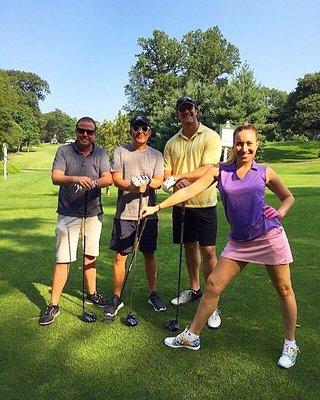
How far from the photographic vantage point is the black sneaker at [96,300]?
4902 millimetres

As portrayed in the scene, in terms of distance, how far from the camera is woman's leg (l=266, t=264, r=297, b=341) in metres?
3.62

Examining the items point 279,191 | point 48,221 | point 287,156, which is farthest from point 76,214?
point 287,156

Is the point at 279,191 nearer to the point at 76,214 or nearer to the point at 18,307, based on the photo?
the point at 76,214

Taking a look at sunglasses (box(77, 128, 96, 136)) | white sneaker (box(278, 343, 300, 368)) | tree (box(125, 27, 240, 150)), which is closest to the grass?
white sneaker (box(278, 343, 300, 368))

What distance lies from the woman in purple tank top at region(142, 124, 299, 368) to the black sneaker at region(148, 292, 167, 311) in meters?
1.01

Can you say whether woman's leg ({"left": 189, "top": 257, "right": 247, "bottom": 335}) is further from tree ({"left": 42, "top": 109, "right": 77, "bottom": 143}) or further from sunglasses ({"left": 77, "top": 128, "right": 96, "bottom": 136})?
tree ({"left": 42, "top": 109, "right": 77, "bottom": 143})

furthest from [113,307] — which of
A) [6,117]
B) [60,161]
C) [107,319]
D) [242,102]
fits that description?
[6,117]

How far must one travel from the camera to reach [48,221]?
10.2m

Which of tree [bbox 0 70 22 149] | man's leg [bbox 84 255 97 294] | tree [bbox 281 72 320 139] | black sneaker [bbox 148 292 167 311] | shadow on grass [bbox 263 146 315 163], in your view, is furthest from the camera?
tree [bbox 0 70 22 149]

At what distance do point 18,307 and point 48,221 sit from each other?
563cm

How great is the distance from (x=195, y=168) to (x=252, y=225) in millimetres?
1198

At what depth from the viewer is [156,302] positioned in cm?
480

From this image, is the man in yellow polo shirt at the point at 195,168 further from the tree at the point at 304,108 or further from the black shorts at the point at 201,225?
the tree at the point at 304,108

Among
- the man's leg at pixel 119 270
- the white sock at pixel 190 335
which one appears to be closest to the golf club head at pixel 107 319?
the man's leg at pixel 119 270
